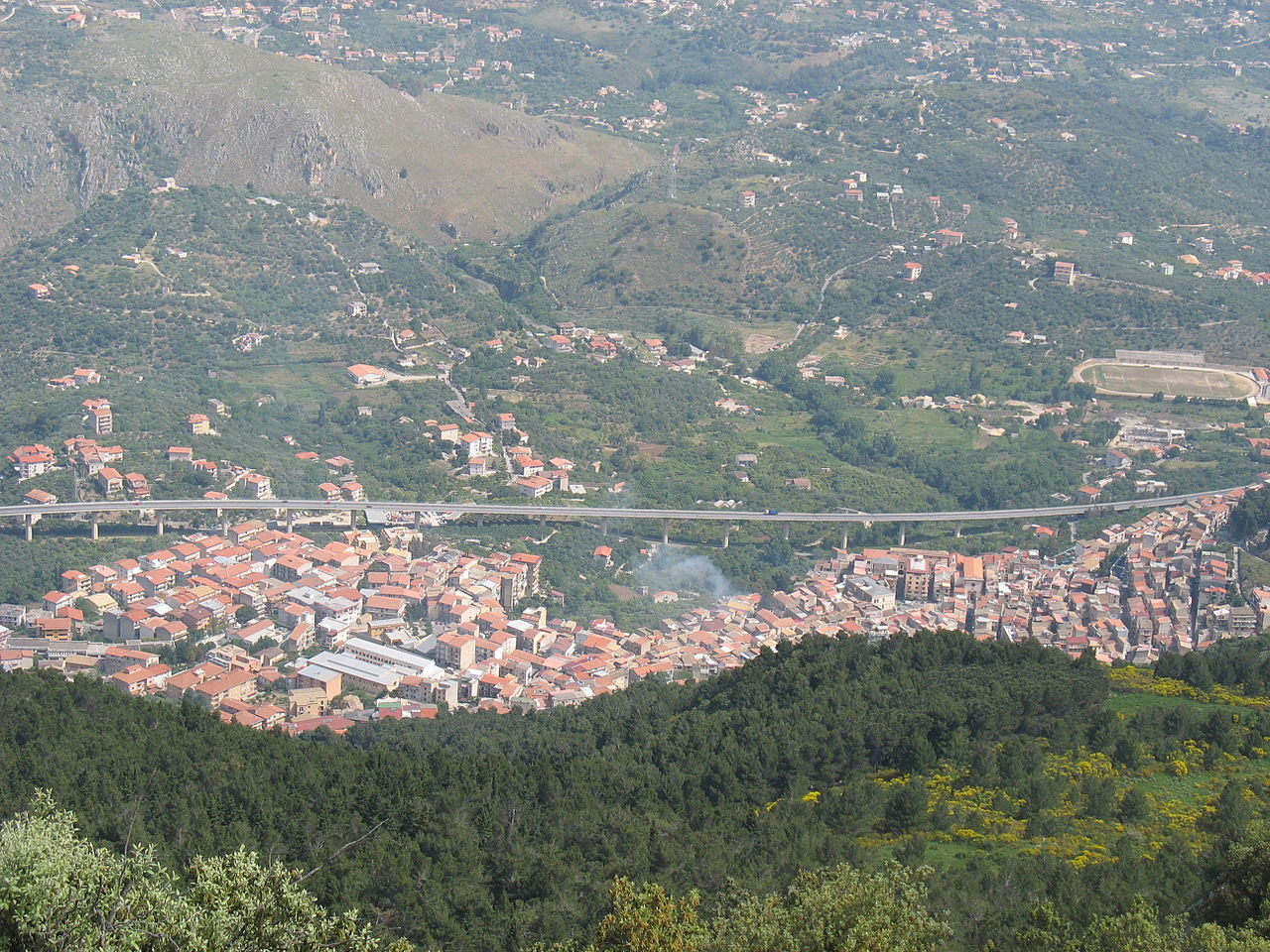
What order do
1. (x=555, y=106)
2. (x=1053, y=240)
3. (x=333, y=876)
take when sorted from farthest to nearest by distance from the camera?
1. (x=555, y=106)
2. (x=1053, y=240)
3. (x=333, y=876)

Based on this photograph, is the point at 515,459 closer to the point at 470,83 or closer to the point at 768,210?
the point at 768,210

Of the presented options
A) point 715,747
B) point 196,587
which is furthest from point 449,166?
point 715,747

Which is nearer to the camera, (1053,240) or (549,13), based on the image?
(1053,240)

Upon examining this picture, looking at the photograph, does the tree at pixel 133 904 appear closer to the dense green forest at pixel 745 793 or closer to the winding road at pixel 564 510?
the dense green forest at pixel 745 793

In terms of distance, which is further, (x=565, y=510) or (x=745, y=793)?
(x=565, y=510)

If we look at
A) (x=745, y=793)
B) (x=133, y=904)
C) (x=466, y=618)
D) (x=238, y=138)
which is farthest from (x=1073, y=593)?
(x=238, y=138)

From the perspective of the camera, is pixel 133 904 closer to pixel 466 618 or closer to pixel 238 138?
pixel 466 618
